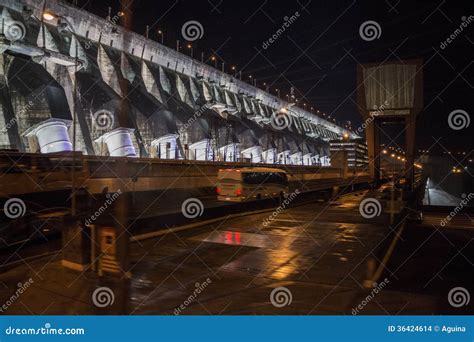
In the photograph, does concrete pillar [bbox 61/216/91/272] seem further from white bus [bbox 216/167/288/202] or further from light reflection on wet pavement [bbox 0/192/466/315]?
white bus [bbox 216/167/288/202]

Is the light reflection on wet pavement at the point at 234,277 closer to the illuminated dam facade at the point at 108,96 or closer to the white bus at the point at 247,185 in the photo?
the illuminated dam facade at the point at 108,96

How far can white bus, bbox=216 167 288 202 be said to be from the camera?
23.9 metres

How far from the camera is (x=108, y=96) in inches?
2051

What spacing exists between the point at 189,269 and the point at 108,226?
1871 millimetres

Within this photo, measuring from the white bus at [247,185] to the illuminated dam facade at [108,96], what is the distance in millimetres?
5951

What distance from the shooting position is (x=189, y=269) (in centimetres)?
862

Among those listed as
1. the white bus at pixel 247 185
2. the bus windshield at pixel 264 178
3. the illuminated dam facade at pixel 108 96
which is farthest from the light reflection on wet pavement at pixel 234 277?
the bus windshield at pixel 264 178

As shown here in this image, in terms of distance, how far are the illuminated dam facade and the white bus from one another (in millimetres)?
5951

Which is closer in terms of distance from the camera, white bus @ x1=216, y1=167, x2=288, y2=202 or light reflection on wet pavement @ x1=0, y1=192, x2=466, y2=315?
light reflection on wet pavement @ x1=0, y1=192, x2=466, y2=315

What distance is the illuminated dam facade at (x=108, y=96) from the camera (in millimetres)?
40750

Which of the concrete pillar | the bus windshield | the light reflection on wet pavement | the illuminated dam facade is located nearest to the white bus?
the bus windshield

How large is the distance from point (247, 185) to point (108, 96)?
3363 centimetres

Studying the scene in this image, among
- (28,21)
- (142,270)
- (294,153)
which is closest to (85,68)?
(28,21)

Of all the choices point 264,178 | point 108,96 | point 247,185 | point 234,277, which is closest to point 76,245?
point 234,277
